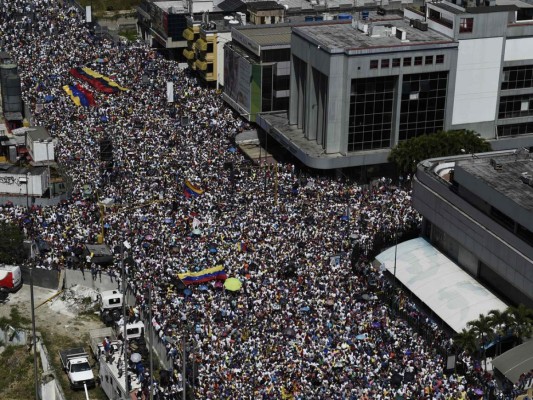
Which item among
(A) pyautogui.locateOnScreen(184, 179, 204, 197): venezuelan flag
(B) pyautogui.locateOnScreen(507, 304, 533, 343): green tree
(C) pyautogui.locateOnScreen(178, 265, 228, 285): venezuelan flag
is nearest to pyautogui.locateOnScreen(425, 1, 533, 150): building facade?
(A) pyautogui.locateOnScreen(184, 179, 204, 197): venezuelan flag

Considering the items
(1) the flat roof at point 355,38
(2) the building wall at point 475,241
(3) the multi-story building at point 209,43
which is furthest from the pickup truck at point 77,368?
(3) the multi-story building at point 209,43

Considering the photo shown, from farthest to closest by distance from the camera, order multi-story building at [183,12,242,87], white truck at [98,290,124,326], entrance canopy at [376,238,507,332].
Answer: multi-story building at [183,12,242,87] < white truck at [98,290,124,326] < entrance canopy at [376,238,507,332]

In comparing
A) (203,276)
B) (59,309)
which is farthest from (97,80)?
(203,276)

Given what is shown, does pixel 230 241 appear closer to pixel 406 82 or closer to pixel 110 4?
pixel 406 82

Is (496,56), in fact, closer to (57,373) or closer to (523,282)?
(523,282)

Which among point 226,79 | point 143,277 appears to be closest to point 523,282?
point 143,277

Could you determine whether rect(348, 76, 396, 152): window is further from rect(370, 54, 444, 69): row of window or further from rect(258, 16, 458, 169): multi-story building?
rect(370, 54, 444, 69): row of window

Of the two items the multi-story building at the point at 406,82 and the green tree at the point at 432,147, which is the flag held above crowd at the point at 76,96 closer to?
the multi-story building at the point at 406,82
